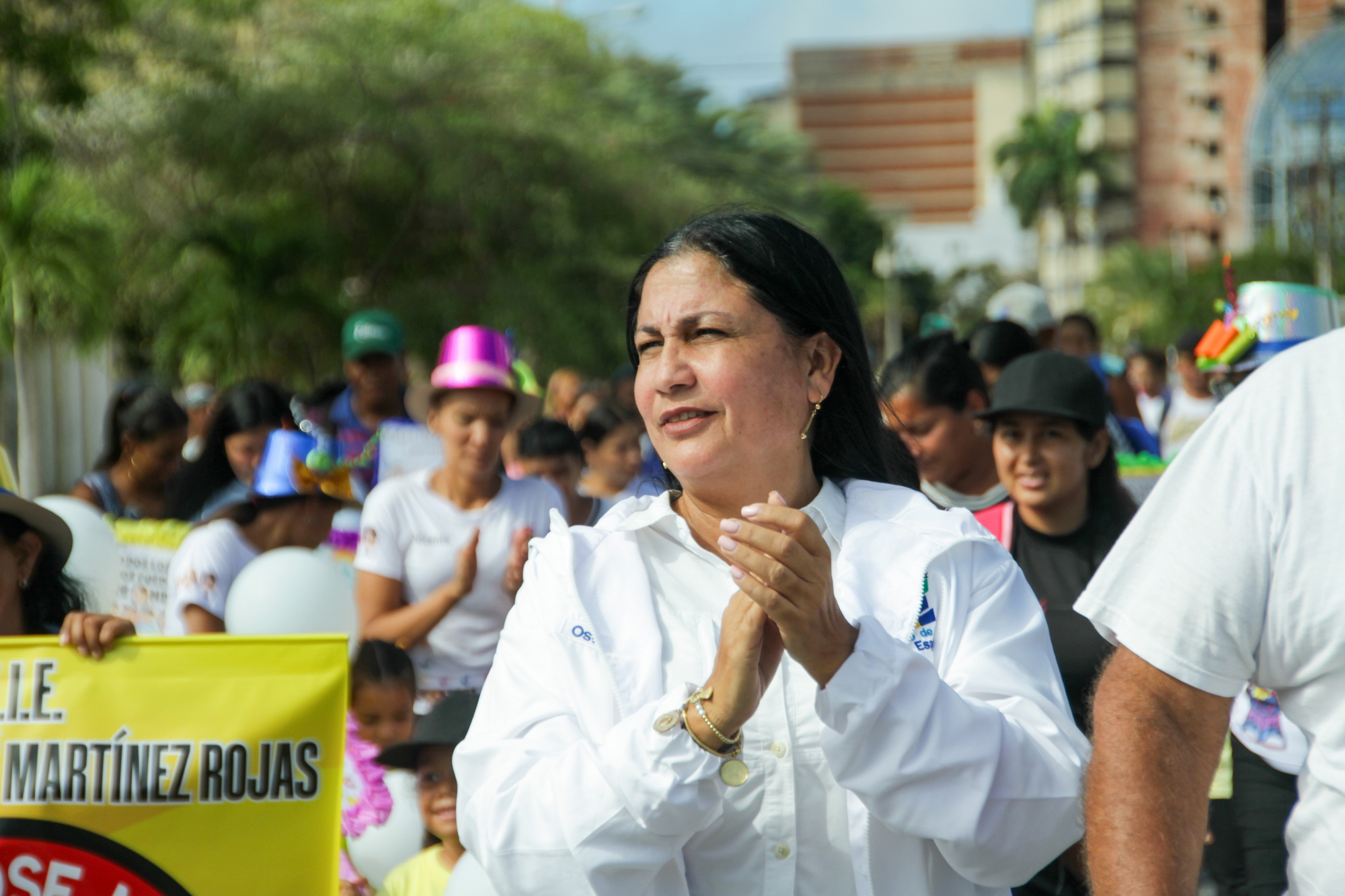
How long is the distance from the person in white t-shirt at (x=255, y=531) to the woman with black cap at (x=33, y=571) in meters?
1.34

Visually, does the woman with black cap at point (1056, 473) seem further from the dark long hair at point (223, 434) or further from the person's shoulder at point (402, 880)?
the dark long hair at point (223, 434)

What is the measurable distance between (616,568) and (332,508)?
3090 mm

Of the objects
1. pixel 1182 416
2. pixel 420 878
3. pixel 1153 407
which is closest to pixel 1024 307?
pixel 1182 416

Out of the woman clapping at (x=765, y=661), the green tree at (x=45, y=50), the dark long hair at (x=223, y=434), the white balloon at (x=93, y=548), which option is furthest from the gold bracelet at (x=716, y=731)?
the green tree at (x=45, y=50)

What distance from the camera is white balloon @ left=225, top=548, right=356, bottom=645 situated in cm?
441

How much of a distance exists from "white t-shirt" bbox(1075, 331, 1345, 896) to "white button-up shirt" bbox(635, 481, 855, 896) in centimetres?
54

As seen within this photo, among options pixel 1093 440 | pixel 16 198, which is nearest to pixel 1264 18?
pixel 16 198

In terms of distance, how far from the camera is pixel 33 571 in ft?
10.4

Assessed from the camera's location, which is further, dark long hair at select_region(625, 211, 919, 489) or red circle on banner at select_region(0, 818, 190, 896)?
red circle on banner at select_region(0, 818, 190, 896)

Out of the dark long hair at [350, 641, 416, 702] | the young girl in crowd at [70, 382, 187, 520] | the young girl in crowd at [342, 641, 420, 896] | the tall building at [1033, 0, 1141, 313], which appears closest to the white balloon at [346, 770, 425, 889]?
the young girl in crowd at [342, 641, 420, 896]

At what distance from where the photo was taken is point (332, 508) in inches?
201

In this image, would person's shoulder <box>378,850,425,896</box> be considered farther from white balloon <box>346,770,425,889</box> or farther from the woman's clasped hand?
the woman's clasped hand

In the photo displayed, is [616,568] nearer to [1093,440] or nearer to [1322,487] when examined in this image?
[1322,487]

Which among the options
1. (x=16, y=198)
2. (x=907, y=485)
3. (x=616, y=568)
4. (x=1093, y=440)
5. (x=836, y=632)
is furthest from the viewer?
(x=16, y=198)
